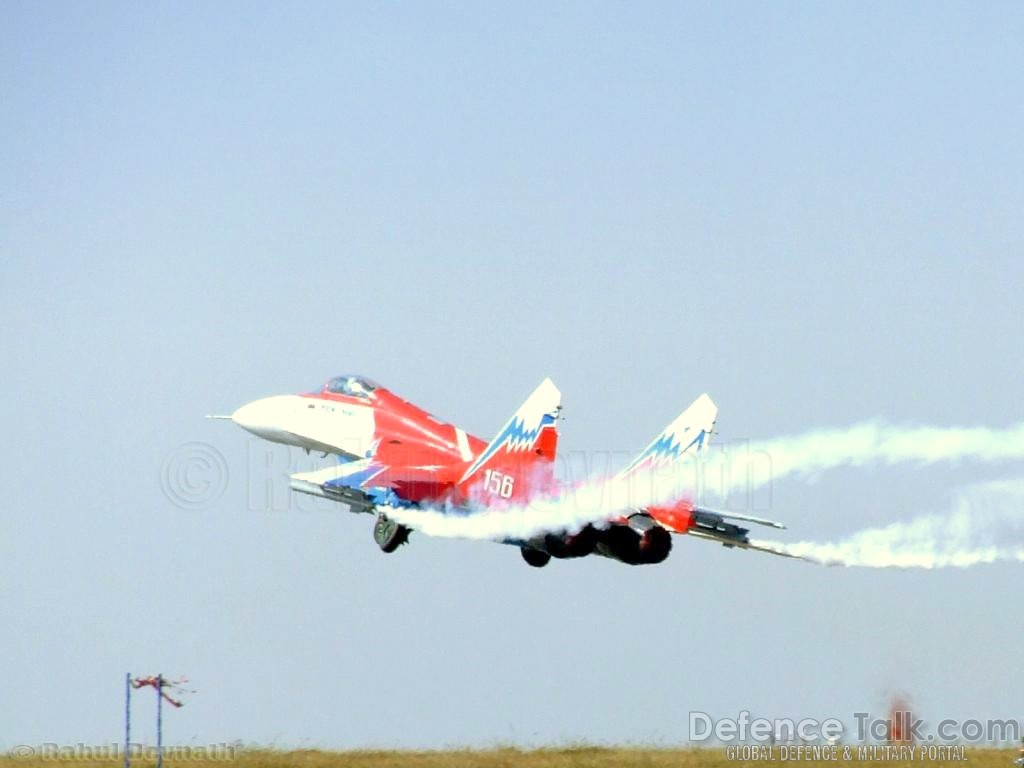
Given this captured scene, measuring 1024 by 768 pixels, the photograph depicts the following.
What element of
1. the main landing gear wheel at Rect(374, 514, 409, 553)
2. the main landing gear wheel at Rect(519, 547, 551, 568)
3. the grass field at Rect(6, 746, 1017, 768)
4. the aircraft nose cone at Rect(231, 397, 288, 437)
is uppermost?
the aircraft nose cone at Rect(231, 397, 288, 437)

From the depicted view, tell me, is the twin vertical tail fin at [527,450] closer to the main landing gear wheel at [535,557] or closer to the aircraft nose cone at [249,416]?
the main landing gear wheel at [535,557]

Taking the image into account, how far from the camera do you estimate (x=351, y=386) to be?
39.7 metres

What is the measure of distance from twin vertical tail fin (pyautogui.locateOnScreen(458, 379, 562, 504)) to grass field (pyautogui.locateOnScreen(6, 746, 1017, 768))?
5001 millimetres

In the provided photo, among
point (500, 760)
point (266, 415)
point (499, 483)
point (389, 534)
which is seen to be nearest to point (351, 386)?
point (266, 415)

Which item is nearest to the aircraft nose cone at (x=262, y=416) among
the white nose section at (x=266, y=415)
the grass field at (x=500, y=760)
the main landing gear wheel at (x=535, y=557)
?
the white nose section at (x=266, y=415)

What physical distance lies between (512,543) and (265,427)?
7695mm

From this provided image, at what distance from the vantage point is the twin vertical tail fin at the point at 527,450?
→ 1356 inches

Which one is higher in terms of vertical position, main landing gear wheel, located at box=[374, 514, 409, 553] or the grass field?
main landing gear wheel, located at box=[374, 514, 409, 553]

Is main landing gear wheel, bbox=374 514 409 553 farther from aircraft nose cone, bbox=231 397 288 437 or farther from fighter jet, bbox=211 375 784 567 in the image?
aircraft nose cone, bbox=231 397 288 437

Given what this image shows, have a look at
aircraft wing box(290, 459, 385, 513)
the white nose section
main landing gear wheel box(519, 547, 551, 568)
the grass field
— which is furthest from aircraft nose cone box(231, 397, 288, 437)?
the grass field

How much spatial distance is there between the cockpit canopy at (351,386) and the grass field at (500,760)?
9.68 m

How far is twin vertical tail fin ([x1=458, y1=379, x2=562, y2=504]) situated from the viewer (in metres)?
34.4

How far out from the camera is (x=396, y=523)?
120 ft

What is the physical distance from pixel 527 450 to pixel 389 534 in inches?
152
